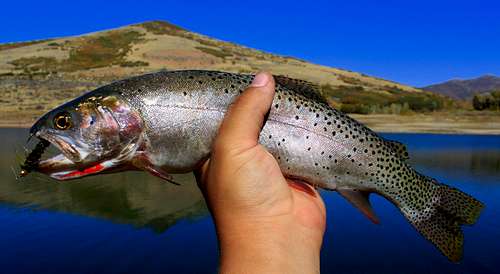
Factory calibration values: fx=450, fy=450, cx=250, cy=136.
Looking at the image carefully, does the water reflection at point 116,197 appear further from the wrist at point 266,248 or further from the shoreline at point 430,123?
the shoreline at point 430,123

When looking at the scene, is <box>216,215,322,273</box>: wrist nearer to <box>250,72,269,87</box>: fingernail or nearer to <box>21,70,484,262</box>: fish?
<box>21,70,484,262</box>: fish

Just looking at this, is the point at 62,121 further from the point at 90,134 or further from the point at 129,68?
the point at 129,68

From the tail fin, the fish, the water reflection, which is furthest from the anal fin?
the water reflection

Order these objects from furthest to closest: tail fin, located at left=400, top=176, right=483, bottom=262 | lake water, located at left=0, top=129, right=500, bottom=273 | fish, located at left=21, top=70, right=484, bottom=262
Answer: lake water, located at left=0, top=129, right=500, bottom=273 → tail fin, located at left=400, top=176, right=483, bottom=262 → fish, located at left=21, top=70, right=484, bottom=262

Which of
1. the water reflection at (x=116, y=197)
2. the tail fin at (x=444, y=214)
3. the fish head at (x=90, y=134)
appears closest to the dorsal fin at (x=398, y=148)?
the tail fin at (x=444, y=214)

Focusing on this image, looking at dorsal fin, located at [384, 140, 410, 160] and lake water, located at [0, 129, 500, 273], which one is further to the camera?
lake water, located at [0, 129, 500, 273]

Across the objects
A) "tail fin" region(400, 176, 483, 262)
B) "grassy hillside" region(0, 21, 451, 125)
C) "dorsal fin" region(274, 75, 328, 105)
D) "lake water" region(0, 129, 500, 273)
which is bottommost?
"lake water" region(0, 129, 500, 273)

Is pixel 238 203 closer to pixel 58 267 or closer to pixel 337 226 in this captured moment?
pixel 58 267
